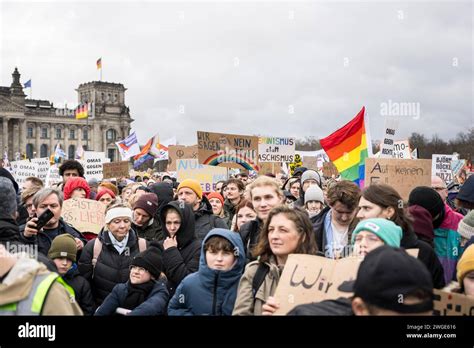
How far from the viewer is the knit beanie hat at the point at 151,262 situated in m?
4.78

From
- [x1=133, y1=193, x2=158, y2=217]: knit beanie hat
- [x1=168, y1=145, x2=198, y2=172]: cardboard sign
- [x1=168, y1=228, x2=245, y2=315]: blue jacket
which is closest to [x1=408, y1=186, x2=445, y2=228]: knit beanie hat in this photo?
[x1=168, y1=228, x2=245, y2=315]: blue jacket

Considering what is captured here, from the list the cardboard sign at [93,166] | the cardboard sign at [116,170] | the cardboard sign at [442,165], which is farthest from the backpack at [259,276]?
the cardboard sign at [116,170]

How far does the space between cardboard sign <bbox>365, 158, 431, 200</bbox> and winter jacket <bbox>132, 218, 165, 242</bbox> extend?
2.68 m

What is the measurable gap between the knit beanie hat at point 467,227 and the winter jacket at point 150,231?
9.60ft

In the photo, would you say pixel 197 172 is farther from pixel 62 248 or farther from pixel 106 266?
pixel 62 248

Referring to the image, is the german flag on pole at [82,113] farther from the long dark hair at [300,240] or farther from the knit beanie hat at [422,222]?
the long dark hair at [300,240]

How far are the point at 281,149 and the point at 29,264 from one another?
11.9 metres

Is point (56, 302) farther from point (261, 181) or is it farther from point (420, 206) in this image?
point (420, 206)

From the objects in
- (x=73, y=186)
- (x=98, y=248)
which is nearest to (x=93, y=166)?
(x=73, y=186)

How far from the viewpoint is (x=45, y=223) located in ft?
16.9

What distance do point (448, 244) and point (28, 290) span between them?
3845 mm

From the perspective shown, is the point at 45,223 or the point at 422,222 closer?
the point at 422,222

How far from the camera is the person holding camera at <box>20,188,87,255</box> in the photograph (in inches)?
202

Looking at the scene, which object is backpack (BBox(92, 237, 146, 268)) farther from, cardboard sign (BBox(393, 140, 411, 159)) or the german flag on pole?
the german flag on pole
